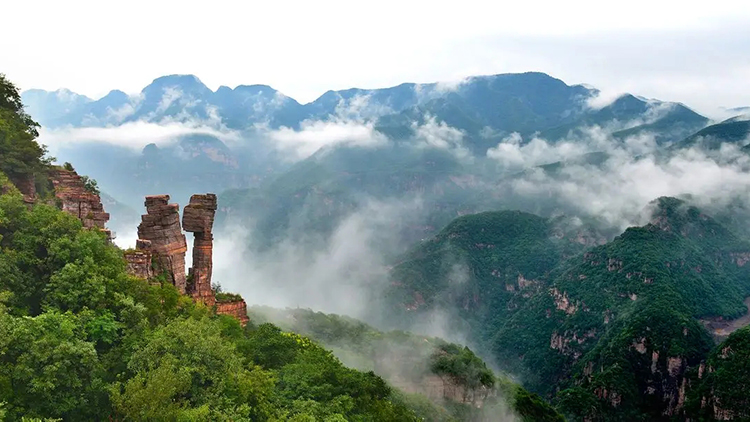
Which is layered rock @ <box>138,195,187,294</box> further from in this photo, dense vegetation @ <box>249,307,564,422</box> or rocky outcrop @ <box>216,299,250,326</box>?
dense vegetation @ <box>249,307,564,422</box>

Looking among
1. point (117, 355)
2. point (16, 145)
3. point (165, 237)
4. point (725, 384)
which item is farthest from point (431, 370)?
point (725, 384)

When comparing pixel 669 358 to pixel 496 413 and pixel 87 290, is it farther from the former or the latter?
pixel 87 290

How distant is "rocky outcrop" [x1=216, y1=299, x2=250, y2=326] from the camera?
1799 inches

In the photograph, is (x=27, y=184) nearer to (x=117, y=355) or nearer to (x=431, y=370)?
(x=117, y=355)

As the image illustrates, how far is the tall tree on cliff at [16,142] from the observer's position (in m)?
42.7

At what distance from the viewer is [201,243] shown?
46094 mm

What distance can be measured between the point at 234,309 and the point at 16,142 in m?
24.0

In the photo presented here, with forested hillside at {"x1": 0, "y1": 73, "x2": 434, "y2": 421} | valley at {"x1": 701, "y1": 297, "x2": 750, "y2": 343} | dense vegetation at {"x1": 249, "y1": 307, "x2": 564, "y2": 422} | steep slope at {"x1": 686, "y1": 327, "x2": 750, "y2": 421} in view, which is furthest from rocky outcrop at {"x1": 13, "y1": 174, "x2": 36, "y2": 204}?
valley at {"x1": 701, "y1": 297, "x2": 750, "y2": 343}

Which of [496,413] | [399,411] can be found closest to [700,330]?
[496,413]

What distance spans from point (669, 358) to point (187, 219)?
138 m

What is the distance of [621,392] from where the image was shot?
12675 cm

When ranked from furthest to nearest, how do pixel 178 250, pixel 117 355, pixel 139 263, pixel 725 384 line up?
pixel 725 384 < pixel 178 250 < pixel 139 263 < pixel 117 355

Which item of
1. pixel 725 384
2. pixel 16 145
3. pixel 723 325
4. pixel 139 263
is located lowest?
pixel 723 325

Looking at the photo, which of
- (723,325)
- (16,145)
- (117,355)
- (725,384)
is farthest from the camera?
(723,325)
